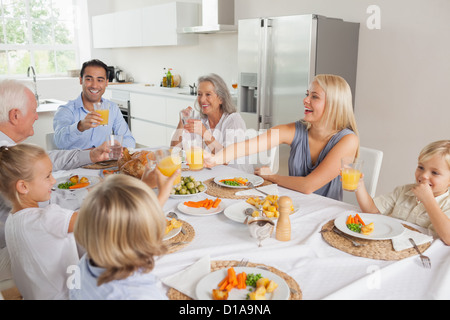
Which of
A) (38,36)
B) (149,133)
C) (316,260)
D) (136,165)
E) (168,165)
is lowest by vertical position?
(149,133)

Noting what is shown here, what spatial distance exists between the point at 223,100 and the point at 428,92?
5.56 ft

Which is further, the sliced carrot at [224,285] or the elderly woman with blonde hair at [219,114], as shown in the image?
the elderly woman with blonde hair at [219,114]

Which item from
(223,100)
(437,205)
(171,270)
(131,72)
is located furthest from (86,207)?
(131,72)

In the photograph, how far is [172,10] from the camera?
5062 mm

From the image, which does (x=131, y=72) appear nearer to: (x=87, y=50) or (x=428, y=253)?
(x=87, y=50)

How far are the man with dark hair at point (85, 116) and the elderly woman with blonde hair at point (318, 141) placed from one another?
1.07 m

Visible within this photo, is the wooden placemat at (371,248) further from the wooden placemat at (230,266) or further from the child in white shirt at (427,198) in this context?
the wooden placemat at (230,266)

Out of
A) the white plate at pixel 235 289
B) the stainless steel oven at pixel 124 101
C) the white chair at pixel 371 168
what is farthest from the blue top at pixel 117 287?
the stainless steel oven at pixel 124 101

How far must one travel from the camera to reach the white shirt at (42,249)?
123 centimetres

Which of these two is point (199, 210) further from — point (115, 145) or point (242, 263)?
point (115, 145)

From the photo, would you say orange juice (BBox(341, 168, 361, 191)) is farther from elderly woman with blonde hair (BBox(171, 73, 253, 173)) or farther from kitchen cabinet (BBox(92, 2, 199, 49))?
kitchen cabinet (BBox(92, 2, 199, 49))

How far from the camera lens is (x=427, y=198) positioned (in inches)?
55.3

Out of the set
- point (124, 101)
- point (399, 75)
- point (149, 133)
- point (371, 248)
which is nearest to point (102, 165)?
point (371, 248)

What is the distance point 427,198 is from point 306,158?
0.84m
